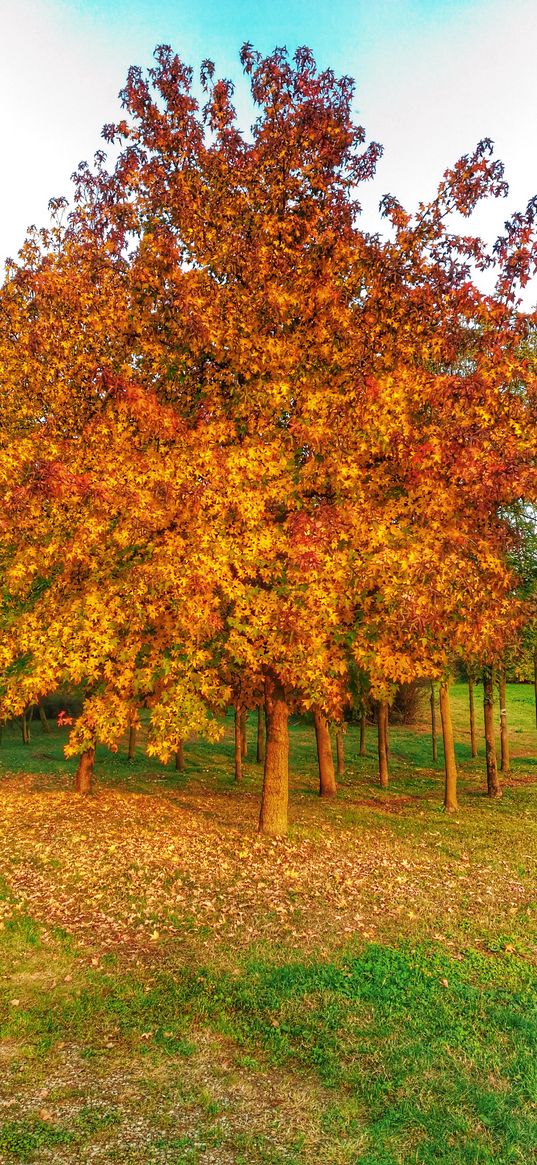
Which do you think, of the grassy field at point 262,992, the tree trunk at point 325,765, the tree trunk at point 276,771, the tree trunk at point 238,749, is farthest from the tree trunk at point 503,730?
the tree trunk at point 276,771

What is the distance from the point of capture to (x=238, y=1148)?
6141 millimetres

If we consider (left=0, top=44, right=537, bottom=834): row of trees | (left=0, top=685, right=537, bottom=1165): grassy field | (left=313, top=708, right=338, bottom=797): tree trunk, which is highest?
(left=0, top=44, right=537, bottom=834): row of trees

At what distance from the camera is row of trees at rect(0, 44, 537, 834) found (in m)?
13.4

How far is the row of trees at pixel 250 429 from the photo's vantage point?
527 inches

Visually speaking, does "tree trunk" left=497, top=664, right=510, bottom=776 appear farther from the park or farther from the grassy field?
the park

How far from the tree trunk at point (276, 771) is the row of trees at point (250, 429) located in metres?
0.07

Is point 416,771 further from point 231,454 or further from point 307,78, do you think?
point 307,78

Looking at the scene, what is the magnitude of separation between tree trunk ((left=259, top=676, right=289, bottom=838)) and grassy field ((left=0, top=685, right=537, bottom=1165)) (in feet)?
2.12

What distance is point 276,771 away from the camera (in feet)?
57.4

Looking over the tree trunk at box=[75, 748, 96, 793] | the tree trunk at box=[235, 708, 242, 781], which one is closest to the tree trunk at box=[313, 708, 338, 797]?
the tree trunk at box=[235, 708, 242, 781]

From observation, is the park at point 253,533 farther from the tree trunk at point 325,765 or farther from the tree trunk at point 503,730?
the tree trunk at point 503,730

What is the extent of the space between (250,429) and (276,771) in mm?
7910

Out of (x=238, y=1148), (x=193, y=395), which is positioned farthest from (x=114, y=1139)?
(x=193, y=395)

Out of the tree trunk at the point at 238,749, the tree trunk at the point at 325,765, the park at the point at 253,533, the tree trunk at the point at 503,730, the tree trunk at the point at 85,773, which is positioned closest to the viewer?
the park at the point at 253,533
